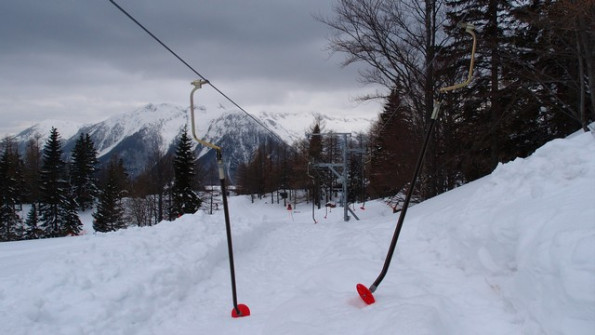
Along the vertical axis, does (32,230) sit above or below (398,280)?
below

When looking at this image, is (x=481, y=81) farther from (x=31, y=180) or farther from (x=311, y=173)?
(x=31, y=180)

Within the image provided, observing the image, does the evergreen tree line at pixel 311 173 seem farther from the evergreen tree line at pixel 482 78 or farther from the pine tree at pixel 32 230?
the pine tree at pixel 32 230

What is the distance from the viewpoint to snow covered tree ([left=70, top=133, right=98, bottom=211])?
171 ft

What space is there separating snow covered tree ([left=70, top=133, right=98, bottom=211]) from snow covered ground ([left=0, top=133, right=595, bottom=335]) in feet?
171

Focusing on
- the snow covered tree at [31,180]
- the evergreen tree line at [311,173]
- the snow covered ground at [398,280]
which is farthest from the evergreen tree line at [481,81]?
the snow covered tree at [31,180]

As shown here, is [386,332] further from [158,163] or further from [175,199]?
[158,163]

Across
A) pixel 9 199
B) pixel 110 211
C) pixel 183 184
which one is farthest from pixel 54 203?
pixel 183 184

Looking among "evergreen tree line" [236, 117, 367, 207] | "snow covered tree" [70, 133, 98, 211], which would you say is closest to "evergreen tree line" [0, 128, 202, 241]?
"snow covered tree" [70, 133, 98, 211]

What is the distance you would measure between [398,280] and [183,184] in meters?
31.9

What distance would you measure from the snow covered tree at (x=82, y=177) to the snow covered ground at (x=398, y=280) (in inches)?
2051

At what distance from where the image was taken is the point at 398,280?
564cm

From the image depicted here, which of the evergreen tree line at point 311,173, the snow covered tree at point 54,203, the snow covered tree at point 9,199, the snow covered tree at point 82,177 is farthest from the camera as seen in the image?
the snow covered tree at point 82,177

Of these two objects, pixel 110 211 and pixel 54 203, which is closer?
pixel 110 211

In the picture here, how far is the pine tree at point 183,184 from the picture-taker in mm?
34188
